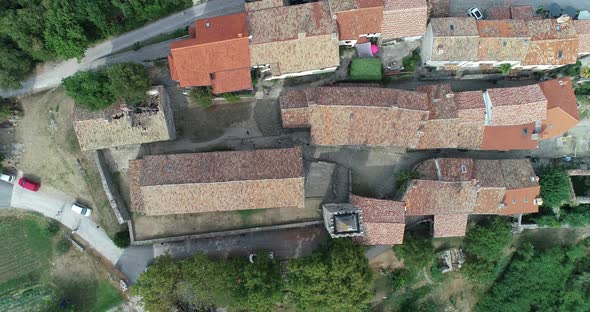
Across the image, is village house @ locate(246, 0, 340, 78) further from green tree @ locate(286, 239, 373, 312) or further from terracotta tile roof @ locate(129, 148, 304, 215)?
green tree @ locate(286, 239, 373, 312)

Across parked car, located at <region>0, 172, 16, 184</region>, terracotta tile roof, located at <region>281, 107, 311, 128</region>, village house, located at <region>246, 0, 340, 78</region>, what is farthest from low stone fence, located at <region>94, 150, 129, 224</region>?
terracotta tile roof, located at <region>281, 107, 311, 128</region>

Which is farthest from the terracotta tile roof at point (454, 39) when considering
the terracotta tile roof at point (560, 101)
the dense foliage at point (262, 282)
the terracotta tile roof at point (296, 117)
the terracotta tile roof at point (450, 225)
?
the dense foliage at point (262, 282)

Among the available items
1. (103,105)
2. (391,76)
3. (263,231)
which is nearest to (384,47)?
(391,76)

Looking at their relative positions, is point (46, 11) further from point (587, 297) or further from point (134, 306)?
point (587, 297)

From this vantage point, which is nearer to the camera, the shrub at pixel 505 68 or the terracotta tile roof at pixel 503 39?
the terracotta tile roof at pixel 503 39

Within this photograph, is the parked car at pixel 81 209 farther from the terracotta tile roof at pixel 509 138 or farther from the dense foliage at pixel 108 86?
the terracotta tile roof at pixel 509 138

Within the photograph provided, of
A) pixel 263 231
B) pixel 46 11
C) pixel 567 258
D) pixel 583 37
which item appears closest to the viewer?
pixel 46 11
